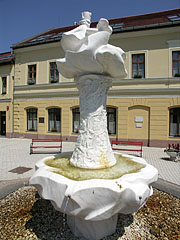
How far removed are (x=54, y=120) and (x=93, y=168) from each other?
35.3ft

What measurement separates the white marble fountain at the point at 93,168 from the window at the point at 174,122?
868 cm

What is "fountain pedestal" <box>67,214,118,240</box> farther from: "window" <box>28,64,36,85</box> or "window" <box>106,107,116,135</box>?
"window" <box>28,64,36,85</box>

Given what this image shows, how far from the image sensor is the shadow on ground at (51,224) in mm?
2273

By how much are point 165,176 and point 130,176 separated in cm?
387

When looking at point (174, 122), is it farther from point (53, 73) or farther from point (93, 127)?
point (53, 73)

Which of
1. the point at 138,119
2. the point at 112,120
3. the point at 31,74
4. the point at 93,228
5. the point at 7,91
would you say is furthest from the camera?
the point at 7,91

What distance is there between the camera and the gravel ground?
2.29 m

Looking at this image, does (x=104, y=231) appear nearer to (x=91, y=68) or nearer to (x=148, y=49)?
(x=91, y=68)

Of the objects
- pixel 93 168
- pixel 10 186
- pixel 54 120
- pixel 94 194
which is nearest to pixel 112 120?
pixel 54 120

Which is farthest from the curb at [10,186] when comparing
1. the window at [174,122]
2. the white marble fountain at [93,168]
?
the window at [174,122]

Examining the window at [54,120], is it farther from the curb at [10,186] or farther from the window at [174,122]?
the curb at [10,186]

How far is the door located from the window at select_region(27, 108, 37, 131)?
26.9ft

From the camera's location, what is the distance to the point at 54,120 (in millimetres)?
12750

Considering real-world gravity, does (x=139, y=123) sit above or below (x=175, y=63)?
below
